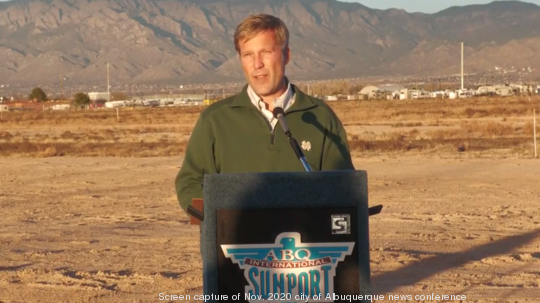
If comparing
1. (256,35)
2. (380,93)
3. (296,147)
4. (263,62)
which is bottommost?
(380,93)

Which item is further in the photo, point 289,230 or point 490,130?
point 490,130

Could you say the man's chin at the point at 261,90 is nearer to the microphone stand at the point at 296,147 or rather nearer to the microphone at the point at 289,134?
the microphone at the point at 289,134

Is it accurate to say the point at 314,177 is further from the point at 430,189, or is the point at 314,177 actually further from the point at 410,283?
the point at 430,189

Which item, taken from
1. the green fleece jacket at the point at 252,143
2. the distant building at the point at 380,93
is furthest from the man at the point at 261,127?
the distant building at the point at 380,93

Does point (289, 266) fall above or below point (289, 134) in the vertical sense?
below

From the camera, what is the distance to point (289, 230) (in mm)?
3283

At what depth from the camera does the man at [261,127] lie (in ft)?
13.3

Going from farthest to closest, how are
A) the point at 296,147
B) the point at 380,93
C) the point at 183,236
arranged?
1. the point at 380,93
2. the point at 183,236
3. the point at 296,147

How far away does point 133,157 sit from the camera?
87.5 ft

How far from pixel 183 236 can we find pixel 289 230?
7.91 m

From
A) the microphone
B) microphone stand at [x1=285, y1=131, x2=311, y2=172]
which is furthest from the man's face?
microphone stand at [x1=285, y1=131, x2=311, y2=172]

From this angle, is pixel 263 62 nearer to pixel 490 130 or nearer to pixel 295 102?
pixel 295 102

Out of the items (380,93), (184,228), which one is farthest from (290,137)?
(380,93)

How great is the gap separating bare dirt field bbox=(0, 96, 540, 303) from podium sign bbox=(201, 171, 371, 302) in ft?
13.3
